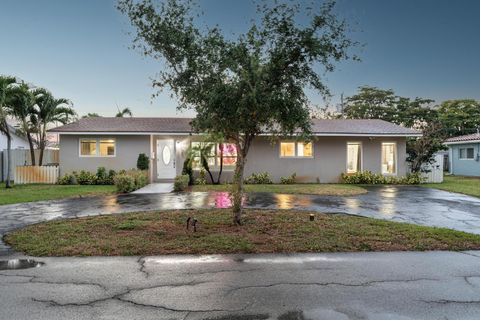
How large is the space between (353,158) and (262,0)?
16762 mm

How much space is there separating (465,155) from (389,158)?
34.6ft

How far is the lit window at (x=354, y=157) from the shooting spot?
22078 millimetres

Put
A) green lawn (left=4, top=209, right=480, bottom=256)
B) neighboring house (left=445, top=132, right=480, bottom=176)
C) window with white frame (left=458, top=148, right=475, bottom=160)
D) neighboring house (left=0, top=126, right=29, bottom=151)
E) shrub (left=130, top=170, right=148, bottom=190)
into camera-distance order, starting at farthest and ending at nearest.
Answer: window with white frame (left=458, top=148, right=475, bottom=160)
neighboring house (left=445, top=132, right=480, bottom=176)
neighboring house (left=0, top=126, right=29, bottom=151)
shrub (left=130, top=170, right=148, bottom=190)
green lawn (left=4, top=209, right=480, bottom=256)

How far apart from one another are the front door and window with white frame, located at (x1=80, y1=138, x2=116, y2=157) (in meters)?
2.55

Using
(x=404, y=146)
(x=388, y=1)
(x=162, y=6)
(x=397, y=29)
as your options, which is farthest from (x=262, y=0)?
(x=404, y=146)

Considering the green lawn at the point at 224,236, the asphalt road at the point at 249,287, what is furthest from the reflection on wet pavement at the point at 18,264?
the green lawn at the point at 224,236

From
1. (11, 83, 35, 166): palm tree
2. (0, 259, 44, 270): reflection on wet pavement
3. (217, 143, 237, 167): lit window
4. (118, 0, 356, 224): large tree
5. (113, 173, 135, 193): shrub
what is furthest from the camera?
(217, 143, 237, 167): lit window

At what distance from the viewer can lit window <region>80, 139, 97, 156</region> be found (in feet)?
67.8

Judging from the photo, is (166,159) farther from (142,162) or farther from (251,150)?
(251,150)

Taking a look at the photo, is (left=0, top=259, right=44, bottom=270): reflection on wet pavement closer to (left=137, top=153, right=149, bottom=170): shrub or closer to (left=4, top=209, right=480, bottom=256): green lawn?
(left=4, top=209, right=480, bottom=256): green lawn

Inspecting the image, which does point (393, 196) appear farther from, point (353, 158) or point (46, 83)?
point (46, 83)

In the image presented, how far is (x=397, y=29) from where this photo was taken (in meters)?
20.0

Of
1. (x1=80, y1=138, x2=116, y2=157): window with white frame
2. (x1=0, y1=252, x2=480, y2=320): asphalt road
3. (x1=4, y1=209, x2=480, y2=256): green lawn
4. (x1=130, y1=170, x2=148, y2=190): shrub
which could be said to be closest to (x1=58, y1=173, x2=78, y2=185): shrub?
(x1=80, y1=138, x2=116, y2=157): window with white frame

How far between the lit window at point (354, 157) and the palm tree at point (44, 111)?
58.2 feet
